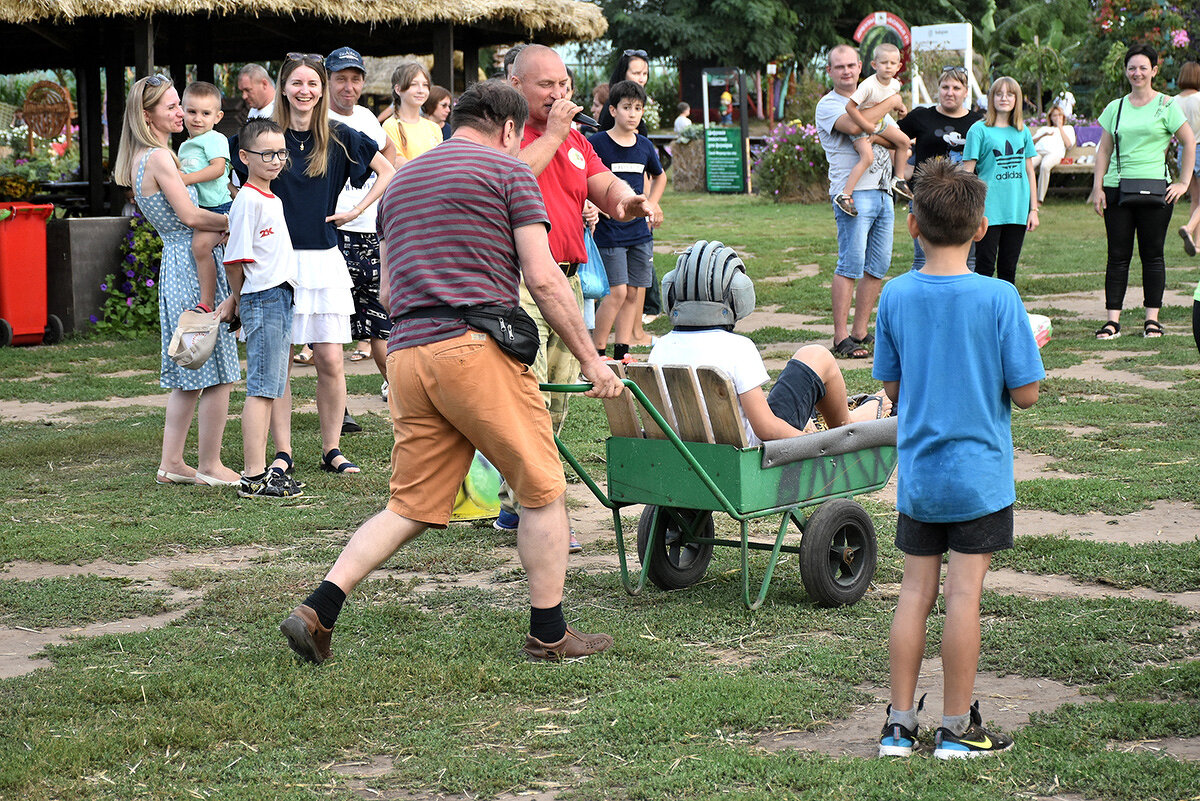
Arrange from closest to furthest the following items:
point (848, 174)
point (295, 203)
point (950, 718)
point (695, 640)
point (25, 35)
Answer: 1. point (950, 718)
2. point (695, 640)
3. point (295, 203)
4. point (848, 174)
5. point (25, 35)

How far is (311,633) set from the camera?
4141 millimetres

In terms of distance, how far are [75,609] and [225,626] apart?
631 millimetres

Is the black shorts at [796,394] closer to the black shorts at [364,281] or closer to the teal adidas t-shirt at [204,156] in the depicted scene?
the black shorts at [364,281]

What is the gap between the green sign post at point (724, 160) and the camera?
30000 mm

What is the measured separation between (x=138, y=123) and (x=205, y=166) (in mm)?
619

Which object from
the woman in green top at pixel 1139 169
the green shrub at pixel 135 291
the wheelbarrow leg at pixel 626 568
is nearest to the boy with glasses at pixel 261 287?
the wheelbarrow leg at pixel 626 568

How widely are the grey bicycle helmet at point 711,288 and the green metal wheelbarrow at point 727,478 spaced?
0.27 meters

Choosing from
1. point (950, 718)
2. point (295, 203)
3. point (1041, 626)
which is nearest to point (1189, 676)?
point (1041, 626)

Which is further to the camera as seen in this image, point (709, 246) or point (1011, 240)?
point (1011, 240)

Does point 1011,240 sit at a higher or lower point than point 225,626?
higher

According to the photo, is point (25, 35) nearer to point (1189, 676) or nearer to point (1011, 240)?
point (1011, 240)

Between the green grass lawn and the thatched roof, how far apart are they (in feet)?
21.8

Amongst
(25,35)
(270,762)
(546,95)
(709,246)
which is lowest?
(270,762)

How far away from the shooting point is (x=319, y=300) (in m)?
6.83
